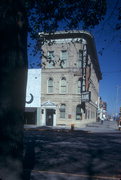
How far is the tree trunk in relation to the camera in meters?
2.62

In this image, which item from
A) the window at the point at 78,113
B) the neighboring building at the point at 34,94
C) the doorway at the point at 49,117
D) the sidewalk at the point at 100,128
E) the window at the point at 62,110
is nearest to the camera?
the sidewalk at the point at 100,128

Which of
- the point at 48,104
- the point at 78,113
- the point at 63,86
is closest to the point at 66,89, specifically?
the point at 63,86

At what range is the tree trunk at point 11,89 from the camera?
8.59ft

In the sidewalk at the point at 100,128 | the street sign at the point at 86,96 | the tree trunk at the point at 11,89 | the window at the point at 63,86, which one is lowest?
the sidewalk at the point at 100,128

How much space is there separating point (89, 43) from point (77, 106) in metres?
9.45

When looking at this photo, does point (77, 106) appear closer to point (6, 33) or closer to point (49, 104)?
point (49, 104)

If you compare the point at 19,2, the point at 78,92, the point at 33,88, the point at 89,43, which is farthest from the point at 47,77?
the point at 19,2

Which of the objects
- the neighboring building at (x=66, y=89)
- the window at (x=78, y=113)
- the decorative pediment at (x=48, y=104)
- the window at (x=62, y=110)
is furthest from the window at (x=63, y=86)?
the window at (x=78, y=113)

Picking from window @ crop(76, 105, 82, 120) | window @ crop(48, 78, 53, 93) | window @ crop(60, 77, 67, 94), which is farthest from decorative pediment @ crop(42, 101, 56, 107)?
window @ crop(76, 105, 82, 120)

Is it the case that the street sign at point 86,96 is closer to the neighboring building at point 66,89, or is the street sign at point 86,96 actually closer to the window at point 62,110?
the neighboring building at point 66,89

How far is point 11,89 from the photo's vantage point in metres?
2.67

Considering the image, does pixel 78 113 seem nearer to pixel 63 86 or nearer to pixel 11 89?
pixel 63 86

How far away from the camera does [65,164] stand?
875 centimetres

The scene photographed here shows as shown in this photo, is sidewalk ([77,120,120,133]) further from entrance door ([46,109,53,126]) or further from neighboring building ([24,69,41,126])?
neighboring building ([24,69,41,126])
